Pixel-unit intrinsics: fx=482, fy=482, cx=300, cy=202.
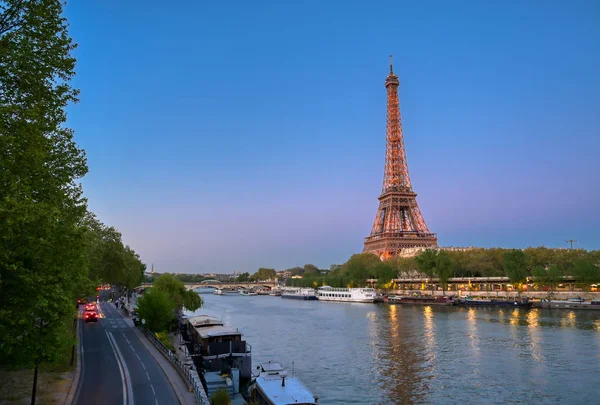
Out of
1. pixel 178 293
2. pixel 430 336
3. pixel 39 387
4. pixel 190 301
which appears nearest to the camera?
pixel 39 387

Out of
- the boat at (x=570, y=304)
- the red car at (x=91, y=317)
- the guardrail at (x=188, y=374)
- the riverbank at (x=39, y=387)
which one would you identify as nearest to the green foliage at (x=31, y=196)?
the riverbank at (x=39, y=387)

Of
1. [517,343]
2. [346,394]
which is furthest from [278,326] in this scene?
[346,394]

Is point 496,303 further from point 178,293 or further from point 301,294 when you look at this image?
point 301,294

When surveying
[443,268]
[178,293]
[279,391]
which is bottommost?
[279,391]

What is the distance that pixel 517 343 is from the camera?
47.3m

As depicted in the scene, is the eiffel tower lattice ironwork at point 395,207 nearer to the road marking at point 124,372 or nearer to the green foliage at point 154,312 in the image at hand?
the green foliage at point 154,312

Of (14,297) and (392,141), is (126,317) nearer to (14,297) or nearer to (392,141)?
(14,297)

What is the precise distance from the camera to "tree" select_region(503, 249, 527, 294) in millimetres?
104938

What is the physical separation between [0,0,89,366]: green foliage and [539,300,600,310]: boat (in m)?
83.3

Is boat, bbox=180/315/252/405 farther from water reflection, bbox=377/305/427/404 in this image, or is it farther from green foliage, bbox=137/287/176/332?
water reflection, bbox=377/305/427/404

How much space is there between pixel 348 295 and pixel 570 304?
59923 mm

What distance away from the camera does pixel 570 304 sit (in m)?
83.1

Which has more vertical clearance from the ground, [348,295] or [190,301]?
[190,301]

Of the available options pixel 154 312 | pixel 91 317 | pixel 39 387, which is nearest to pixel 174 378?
pixel 39 387
